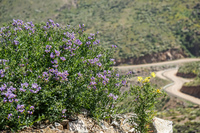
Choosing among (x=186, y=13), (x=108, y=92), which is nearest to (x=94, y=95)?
(x=108, y=92)

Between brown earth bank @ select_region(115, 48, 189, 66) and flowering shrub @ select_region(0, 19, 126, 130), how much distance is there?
5509cm

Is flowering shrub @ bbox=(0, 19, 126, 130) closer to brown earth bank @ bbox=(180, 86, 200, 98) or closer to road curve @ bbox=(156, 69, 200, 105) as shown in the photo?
road curve @ bbox=(156, 69, 200, 105)

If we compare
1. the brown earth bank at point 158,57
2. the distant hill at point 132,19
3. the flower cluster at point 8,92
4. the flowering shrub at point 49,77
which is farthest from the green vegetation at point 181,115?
the distant hill at point 132,19

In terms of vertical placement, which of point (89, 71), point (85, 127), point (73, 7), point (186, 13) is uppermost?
point (73, 7)

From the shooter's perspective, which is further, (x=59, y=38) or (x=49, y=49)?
(x=59, y=38)

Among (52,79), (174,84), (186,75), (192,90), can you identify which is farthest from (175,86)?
(52,79)

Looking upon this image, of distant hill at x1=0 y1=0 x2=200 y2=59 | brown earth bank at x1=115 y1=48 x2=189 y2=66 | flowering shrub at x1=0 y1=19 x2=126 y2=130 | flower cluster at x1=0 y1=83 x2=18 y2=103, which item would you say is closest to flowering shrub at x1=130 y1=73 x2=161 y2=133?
flowering shrub at x1=0 y1=19 x2=126 y2=130

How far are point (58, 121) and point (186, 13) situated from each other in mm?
87486

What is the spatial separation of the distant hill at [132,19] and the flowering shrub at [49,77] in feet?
180

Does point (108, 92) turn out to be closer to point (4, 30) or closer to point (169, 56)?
point (4, 30)

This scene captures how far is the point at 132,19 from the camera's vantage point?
3172 inches

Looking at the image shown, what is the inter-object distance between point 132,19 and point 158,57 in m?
21.9

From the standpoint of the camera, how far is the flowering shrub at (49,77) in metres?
4.02

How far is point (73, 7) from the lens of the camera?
103 m
